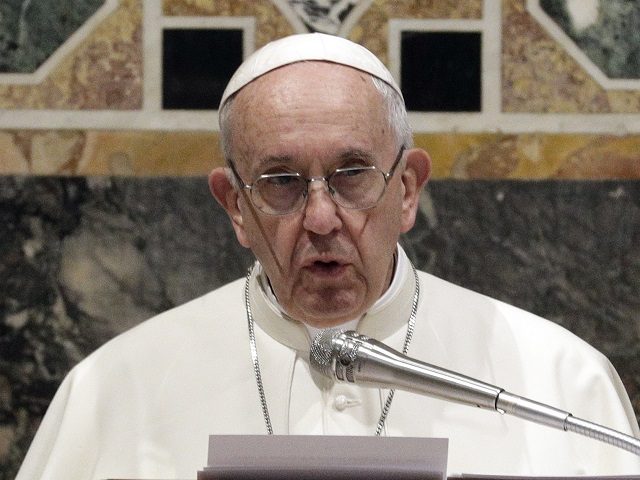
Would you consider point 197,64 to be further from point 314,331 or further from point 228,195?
point 314,331

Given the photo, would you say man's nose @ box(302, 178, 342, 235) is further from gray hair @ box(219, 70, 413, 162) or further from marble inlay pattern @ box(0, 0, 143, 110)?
marble inlay pattern @ box(0, 0, 143, 110)

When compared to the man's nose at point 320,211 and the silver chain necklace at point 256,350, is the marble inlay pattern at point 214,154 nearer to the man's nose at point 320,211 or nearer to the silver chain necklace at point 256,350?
the silver chain necklace at point 256,350

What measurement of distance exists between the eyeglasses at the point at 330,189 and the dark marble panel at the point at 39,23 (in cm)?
151

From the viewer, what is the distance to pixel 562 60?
448cm

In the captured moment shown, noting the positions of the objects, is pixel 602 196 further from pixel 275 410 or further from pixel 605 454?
pixel 275 410

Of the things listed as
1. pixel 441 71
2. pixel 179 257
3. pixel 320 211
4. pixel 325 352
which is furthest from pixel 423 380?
pixel 441 71

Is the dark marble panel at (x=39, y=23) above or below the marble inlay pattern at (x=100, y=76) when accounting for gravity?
above

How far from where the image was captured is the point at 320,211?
10.5 ft

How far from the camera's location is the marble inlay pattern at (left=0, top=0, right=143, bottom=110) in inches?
177

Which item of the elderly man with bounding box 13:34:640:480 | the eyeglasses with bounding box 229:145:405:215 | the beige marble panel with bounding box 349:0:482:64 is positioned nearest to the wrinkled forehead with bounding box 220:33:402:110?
the elderly man with bounding box 13:34:640:480

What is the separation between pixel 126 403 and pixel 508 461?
3.57 feet

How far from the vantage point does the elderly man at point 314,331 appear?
329 cm

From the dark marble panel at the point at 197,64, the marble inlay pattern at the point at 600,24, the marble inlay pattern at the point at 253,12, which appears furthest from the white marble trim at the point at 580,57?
the dark marble panel at the point at 197,64

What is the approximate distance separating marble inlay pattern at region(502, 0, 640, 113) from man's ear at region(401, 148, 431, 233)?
1032mm
